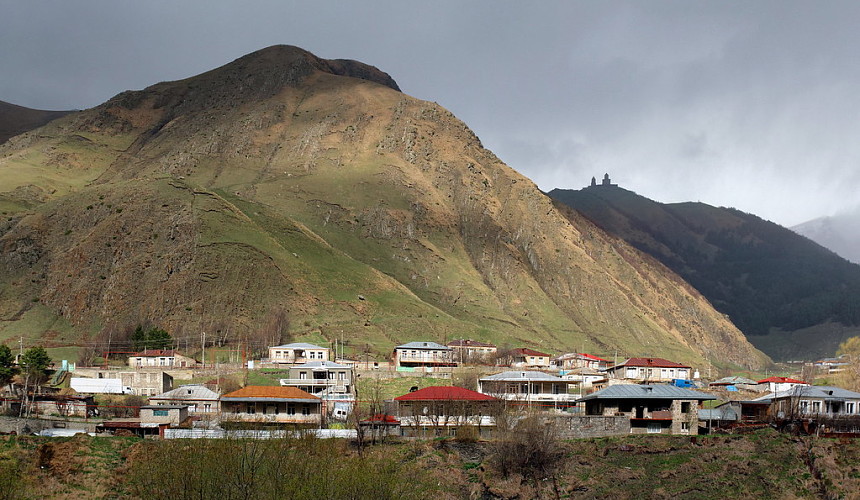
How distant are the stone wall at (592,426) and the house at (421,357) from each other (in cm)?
5535

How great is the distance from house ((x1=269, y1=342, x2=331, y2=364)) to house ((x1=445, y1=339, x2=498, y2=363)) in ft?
66.8

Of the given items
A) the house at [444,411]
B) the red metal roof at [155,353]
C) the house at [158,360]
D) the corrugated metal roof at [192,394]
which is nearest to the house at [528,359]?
the house at [158,360]

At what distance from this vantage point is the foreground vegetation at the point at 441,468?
4744 cm

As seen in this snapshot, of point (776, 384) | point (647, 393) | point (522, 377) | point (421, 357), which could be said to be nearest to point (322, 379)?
point (522, 377)

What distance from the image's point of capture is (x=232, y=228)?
584 feet

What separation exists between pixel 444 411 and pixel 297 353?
50240mm

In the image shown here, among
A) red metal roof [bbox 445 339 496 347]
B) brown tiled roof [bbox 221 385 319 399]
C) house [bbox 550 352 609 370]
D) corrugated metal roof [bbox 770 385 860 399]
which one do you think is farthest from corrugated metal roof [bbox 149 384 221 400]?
house [bbox 550 352 609 370]

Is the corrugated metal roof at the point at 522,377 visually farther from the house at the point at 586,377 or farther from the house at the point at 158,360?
the house at the point at 158,360

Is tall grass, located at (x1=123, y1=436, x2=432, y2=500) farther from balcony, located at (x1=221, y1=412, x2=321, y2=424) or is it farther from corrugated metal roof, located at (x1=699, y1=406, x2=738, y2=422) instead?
corrugated metal roof, located at (x1=699, y1=406, x2=738, y2=422)

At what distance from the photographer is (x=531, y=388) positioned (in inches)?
3836

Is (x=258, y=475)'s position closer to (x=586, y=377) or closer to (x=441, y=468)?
(x=441, y=468)

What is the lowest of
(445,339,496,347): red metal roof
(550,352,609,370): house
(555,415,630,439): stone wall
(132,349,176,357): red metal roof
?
(555,415,630,439): stone wall

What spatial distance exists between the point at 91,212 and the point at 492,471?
14067 centimetres

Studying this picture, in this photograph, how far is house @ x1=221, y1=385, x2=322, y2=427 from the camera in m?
75.8
